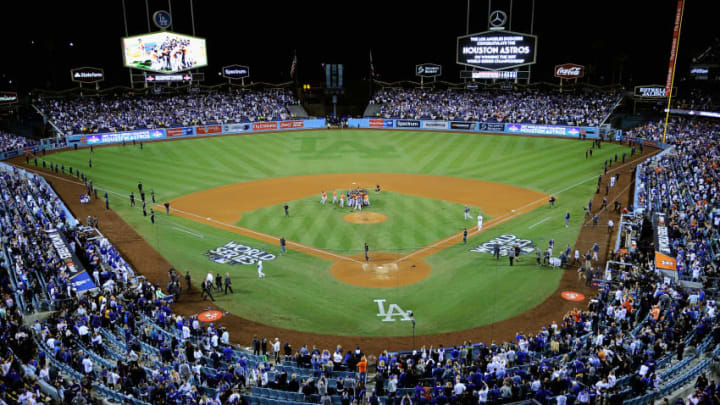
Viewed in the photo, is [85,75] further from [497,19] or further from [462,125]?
[497,19]

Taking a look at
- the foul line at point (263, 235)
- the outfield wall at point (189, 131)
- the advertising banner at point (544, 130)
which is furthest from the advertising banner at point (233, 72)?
the foul line at point (263, 235)

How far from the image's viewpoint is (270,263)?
30.6 m

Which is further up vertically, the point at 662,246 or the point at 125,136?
the point at 125,136

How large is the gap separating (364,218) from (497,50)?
46014 millimetres

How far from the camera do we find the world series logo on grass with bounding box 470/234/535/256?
32125 millimetres

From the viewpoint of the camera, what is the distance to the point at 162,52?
74.8 m

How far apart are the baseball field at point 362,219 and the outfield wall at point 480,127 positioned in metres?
3.55

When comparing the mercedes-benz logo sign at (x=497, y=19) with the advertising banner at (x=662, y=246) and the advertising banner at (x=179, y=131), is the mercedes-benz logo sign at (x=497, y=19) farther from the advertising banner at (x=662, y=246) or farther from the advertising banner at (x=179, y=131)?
the advertising banner at (x=662, y=246)

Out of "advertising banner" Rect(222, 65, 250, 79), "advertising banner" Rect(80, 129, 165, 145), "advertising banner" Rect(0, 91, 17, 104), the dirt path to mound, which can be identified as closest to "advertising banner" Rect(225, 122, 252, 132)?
"advertising banner" Rect(80, 129, 165, 145)

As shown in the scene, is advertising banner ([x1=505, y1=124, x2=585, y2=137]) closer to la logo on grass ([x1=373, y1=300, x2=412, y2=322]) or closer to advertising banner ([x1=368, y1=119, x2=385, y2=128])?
advertising banner ([x1=368, y1=119, x2=385, y2=128])

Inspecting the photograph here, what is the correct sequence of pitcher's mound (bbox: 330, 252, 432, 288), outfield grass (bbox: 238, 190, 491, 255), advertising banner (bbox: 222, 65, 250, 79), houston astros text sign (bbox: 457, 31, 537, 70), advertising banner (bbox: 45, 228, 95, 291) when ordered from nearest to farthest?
1. advertising banner (bbox: 45, 228, 95, 291)
2. pitcher's mound (bbox: 330, 252, 432, 288)
3. outfield grass (bbox: 238, 190, 491, 255)
4. houston astros text sign (bbox: 457, 31, 537, 70)
5. advertising banner (bbox: 222, 65, 250, 79)

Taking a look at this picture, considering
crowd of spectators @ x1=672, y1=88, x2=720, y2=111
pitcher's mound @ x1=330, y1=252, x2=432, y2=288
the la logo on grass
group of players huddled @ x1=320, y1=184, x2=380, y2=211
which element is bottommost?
the la logo on grass

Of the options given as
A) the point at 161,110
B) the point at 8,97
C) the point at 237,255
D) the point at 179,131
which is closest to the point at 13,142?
the point at 8,97

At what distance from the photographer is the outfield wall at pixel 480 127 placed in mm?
69725
